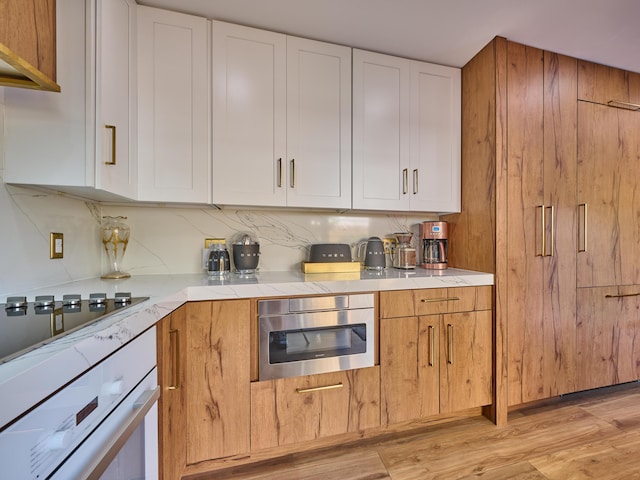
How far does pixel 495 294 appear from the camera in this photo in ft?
5.42

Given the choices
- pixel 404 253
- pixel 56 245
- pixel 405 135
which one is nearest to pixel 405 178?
pixel 405 135

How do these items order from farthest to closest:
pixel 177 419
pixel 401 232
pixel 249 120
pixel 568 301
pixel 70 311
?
pixel 401 232
pixel 568 301
pixel 249 120
pixel 177 419
pixel 70 311

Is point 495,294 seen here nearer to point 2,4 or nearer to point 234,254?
Answer: point 234,254

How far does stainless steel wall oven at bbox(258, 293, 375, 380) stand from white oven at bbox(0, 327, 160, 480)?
50cm

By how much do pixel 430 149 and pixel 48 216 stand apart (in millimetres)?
2095

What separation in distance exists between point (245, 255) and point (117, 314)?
905 mm

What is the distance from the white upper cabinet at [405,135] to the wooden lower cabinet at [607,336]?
1.08 m

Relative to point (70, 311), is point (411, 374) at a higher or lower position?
lower

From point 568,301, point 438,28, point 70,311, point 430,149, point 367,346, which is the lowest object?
point 367,346

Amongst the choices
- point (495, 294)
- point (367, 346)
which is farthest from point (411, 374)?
point (495, 294)

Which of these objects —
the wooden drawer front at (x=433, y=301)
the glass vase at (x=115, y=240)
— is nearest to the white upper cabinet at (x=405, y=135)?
the wooden drawer front at (x=433, y=301)

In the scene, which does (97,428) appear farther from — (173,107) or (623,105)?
(623,105)

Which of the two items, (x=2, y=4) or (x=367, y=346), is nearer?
(x=2, y=4)

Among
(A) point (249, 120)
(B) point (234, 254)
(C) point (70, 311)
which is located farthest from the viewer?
(B) point (234, 254)
